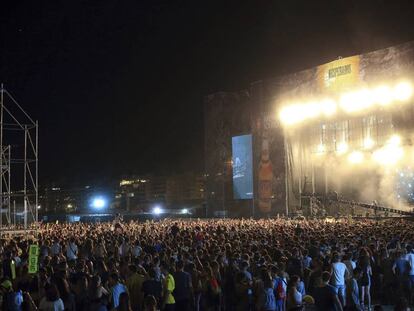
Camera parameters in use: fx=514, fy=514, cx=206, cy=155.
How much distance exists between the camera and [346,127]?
41.5m

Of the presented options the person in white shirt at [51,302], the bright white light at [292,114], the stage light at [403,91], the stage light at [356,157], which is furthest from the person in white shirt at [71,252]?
the stage light at [356,157]

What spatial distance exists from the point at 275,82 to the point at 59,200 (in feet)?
313

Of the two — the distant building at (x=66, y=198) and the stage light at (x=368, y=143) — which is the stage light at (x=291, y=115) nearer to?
the stage light at (x=368, y=143)

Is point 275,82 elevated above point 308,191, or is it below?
above

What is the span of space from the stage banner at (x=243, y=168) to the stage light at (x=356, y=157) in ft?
29.9

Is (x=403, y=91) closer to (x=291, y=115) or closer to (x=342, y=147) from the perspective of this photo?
(x=342, y=147)

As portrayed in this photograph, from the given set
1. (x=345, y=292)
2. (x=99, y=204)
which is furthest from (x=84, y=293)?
(x=99, y=204)

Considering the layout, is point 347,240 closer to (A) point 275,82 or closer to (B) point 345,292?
(B) point 345,292

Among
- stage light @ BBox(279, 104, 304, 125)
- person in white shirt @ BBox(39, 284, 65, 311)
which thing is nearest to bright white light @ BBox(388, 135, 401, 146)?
stage light @ BBox(279, 104, 304, 125)

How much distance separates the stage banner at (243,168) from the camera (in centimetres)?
4747

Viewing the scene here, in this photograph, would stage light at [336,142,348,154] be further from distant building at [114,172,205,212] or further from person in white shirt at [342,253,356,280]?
distant building at [114,172,205,212]

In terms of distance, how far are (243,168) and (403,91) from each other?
56.8ft

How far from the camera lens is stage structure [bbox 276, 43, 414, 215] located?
36.0 metres

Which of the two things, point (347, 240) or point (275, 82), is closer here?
point (347, 240)
